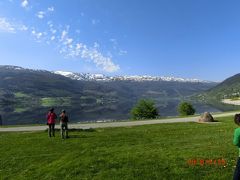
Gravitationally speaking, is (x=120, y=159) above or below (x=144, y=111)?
below

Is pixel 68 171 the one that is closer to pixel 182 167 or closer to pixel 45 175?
pixel 45 175

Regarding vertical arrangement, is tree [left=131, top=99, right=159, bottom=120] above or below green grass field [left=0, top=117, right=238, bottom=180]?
above

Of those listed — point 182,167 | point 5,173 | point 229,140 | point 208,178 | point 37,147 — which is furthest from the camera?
point 37,147

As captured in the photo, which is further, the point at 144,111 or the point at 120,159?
the point at 144,111

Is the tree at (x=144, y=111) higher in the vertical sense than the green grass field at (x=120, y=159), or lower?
higher

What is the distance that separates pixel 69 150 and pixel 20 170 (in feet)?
18.8

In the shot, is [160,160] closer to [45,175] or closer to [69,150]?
[45,175]

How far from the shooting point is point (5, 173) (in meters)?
24.1

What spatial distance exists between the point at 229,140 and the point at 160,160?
8977mm

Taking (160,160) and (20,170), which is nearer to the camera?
(160,160)

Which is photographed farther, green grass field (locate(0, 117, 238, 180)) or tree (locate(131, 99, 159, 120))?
tree (locate(131, 99, 159, 120))

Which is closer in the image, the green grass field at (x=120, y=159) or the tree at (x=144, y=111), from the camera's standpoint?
the green grass field at (x=120, y=159)

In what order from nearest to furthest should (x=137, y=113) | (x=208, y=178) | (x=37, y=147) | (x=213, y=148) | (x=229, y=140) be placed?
(x=208, y=178)
(x=213, y=148)
(x=229, y=140)
(x=37, y=147)
(x=137, y=113)

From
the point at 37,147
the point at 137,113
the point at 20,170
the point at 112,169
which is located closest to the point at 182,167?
the point at 112,169
